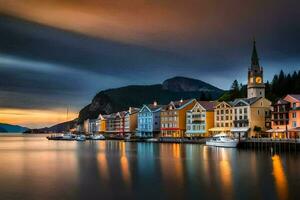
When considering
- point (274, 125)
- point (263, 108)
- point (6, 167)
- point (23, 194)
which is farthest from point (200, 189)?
point (263, 108)

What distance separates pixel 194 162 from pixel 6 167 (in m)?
27.0

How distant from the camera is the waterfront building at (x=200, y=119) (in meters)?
143

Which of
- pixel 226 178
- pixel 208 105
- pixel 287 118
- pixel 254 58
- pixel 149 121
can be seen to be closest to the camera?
pixel 226 178

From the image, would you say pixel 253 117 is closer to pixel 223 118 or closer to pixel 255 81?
pixel 223 118

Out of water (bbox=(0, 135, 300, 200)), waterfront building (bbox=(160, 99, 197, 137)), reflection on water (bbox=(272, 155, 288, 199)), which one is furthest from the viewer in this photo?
waterfront building (bbox=(160, 99, 197, 137))

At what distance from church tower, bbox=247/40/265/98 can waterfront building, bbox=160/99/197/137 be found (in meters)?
21.2

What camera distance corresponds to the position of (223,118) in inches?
5300

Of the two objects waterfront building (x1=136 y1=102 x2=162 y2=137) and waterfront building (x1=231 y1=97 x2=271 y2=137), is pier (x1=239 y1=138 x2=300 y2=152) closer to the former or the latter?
waterfront building (x1=231 y1=97 x2=271 y2=137)

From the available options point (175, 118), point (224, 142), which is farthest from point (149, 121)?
point (224, 142)

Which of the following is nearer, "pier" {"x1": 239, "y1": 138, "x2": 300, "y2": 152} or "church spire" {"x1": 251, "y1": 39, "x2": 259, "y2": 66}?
"pier" {"x1": 239, "y1": 138, "x2": 300, "y2": 152}

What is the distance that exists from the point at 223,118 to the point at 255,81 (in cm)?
2050

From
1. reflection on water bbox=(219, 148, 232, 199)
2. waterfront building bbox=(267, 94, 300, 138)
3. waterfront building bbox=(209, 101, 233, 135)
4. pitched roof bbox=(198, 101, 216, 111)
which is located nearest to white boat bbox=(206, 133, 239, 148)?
waterfront building bbox=(267, 94, 300, 138)

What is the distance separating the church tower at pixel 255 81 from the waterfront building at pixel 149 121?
3951 centimetres

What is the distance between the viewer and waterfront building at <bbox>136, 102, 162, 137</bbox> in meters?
174
